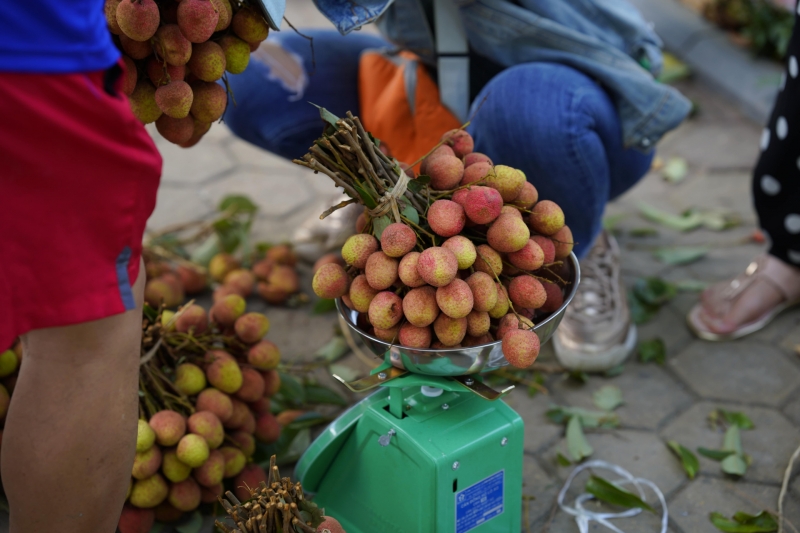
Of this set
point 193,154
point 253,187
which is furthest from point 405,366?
point 193,154

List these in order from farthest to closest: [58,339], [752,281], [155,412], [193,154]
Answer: [193,154]
[752,281]
[155,412]
[58,339]

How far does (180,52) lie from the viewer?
4.16 feet

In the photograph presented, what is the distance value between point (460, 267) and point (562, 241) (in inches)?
10.0

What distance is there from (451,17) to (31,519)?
1.48m

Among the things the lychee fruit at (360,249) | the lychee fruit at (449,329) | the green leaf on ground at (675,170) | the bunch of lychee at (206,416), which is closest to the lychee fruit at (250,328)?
the bunch of lychee at (206,416)

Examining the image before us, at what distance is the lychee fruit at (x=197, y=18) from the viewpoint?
1230 mm

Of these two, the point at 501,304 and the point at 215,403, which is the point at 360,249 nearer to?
the point at 501,304

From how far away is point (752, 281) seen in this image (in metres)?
2.23

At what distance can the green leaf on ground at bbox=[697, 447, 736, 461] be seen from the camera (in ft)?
5.96

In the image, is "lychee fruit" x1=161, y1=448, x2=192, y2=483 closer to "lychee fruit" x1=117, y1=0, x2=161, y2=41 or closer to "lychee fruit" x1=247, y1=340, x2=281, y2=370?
"lychee fruit" x1=247, y1=340, x2=281, y2=370

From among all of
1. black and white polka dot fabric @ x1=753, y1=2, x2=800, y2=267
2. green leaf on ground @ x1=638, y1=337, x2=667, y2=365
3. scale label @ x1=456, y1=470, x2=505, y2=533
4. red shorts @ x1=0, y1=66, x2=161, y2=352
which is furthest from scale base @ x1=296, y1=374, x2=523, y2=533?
black and white polka dot fabric @ x1=753, y1=2, x2=800, y2=267

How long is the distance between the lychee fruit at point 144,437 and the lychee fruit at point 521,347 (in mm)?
742

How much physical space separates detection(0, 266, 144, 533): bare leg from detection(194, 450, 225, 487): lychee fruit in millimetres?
395

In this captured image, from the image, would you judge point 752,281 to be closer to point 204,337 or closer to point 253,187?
point 204,337
